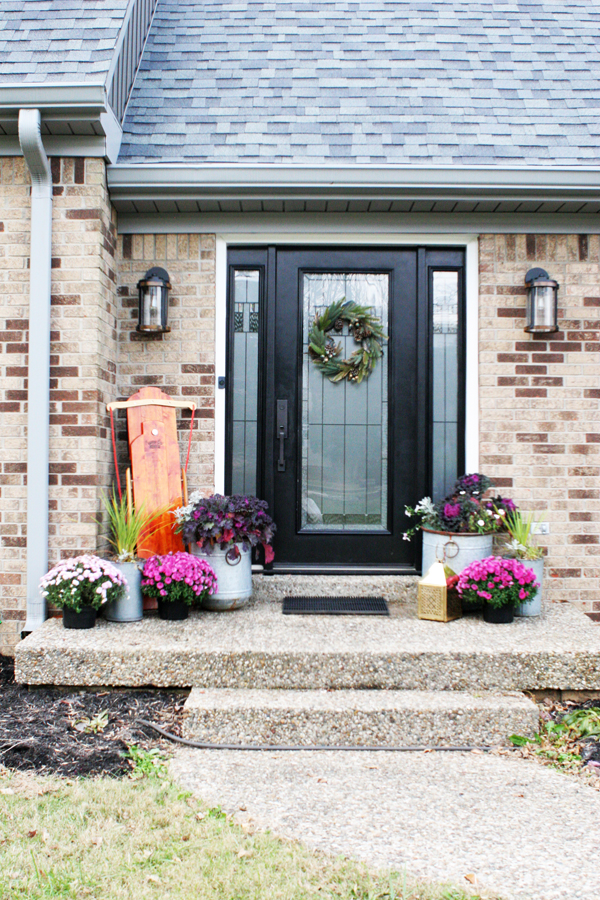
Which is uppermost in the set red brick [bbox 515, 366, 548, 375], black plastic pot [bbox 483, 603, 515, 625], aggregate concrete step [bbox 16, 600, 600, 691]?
red brick [bbox 515, 366, 548, 375]

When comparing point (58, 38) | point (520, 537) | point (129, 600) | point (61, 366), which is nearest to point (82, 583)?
point (129, 600)

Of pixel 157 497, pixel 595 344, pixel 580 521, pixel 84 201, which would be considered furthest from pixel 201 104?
pixel 580 521

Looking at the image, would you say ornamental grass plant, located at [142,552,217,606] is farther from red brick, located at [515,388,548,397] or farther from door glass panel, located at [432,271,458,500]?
red brick, located at [515,388,548,397]

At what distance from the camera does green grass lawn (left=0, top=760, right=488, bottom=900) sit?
1828mm

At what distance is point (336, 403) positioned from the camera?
13.6ft

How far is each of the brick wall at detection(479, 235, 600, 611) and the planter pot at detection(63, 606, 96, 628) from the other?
7.99 ft

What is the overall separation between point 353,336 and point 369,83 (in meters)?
1.76

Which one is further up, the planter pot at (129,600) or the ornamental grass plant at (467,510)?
the ornamental grass plant at (467,510)

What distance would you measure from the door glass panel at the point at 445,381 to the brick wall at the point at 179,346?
1.42 m

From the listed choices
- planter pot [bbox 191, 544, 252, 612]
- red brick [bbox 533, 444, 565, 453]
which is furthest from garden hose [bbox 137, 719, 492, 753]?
red brick [bbox 533, 444, 565, 453]

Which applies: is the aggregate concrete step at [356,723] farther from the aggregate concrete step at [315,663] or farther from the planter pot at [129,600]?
the planter pot at [129,600]

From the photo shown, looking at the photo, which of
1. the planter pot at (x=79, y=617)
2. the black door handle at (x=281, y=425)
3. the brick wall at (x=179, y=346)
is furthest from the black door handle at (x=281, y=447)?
the planter pot at (x=79, y=617)

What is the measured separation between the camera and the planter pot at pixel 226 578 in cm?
356

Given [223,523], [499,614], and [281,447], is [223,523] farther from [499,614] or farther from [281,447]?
[499,614]
